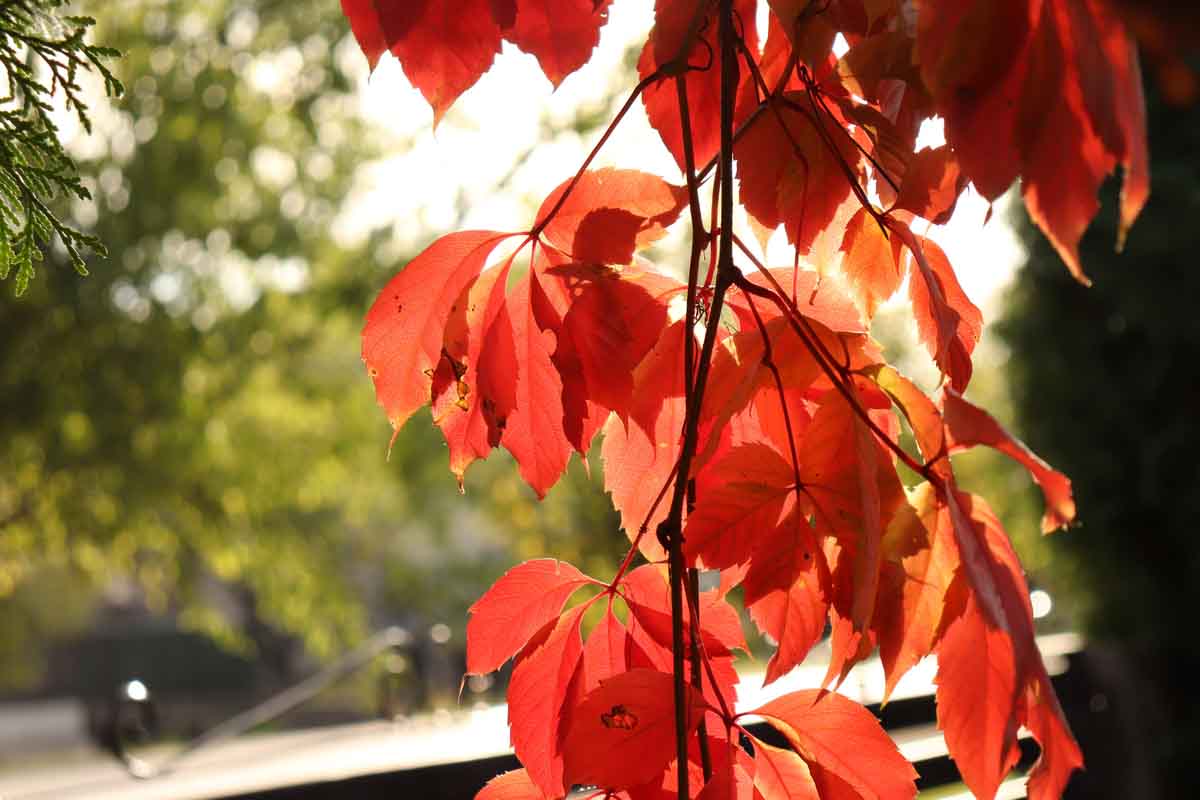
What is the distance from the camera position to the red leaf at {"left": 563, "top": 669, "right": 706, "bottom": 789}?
65 centimetres

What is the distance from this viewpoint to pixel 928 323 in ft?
2.53

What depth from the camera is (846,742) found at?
70cm

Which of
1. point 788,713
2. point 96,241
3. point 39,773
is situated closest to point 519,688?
point 788,713

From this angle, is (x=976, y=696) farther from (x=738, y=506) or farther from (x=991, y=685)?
(x=738, y=506)

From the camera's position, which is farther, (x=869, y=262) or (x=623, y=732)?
(x=869, y=262)

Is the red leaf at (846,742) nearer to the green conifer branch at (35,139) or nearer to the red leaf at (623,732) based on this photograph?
the red leaf at (623,732)

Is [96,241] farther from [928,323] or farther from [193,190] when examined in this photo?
[193,190]

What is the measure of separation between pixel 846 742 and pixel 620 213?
0.34 meters

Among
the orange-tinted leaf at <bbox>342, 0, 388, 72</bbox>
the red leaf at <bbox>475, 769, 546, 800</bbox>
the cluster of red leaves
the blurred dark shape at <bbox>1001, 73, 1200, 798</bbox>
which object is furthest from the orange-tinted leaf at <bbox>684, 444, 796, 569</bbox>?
the blurred dark shape at <bbox>1001, 73, 1200, 798</bbox>

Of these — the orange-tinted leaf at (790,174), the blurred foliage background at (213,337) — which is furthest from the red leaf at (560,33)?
the blurred foliage background at (213,337)

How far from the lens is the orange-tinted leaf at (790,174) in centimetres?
76

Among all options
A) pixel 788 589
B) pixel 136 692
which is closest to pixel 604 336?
pixel 788 589

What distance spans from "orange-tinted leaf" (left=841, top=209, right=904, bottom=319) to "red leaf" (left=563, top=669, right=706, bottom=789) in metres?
0.31

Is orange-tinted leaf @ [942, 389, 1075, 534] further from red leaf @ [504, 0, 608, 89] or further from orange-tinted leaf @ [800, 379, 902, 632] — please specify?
red leaf @ [504, 0, 608, 89]
